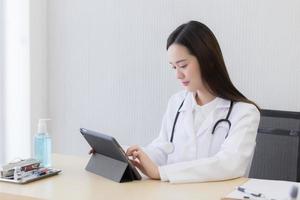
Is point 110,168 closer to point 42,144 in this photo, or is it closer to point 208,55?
point 42,144

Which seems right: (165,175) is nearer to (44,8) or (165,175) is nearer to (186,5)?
(186,5)

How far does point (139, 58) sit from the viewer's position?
306 cm

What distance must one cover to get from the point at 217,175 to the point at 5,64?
1.80m

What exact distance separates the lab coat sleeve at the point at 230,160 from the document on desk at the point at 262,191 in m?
0.10

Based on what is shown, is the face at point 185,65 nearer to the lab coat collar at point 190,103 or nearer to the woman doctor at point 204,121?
the woman doctor at point 204,121

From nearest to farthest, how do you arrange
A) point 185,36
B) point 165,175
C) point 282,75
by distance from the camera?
point 165,175
point 185,36
point 282,75

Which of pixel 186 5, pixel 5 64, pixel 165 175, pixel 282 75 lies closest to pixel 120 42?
pixel 186 5

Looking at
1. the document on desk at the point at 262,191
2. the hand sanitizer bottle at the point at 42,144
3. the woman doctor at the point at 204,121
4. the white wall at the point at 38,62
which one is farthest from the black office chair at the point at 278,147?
the white wall at the point at 38,62

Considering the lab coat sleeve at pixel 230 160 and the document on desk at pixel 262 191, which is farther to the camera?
the lab coat sleeve at pixel 230 160

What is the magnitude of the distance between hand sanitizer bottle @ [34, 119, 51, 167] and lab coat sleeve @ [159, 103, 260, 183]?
0.47m

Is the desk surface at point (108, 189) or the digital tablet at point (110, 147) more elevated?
the digital tablet at point (110, 147)

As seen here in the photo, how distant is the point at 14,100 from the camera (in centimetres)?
315

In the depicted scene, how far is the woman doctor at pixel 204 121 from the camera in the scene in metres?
1.84

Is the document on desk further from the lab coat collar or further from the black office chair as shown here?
the black office chair
